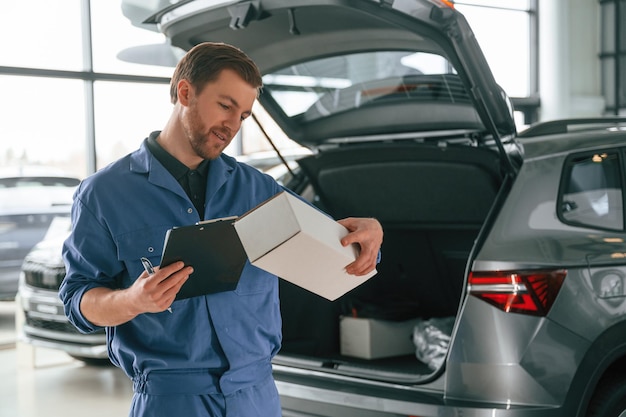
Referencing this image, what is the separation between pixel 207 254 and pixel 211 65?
1.26 ft

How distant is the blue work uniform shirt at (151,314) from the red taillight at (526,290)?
0.93 metres

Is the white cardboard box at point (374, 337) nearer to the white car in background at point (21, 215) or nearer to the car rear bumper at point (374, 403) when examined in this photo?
the car rear bumper at point (374, 403)

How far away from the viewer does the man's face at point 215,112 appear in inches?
57.7

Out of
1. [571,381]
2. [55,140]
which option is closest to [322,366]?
[571,381]

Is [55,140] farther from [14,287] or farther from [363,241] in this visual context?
[363,241]

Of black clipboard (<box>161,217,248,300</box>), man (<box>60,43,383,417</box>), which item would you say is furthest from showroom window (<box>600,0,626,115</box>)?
black clipboard (<box>161,217,248,300</box>)

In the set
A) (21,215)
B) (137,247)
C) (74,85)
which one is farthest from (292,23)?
(21,215)

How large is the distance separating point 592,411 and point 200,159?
146cm

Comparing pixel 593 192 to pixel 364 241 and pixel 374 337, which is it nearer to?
pixel 374 337

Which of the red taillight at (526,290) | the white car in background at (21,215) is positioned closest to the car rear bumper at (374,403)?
the red taillight at (526,290)

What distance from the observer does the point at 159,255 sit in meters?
1.45

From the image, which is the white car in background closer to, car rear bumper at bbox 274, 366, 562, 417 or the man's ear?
car rear bumper at bbox 274, 366, 562, 417

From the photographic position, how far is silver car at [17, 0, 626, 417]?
2.17 meters

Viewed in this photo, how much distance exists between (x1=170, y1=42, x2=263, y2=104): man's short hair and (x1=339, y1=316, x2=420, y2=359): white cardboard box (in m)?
1.83
